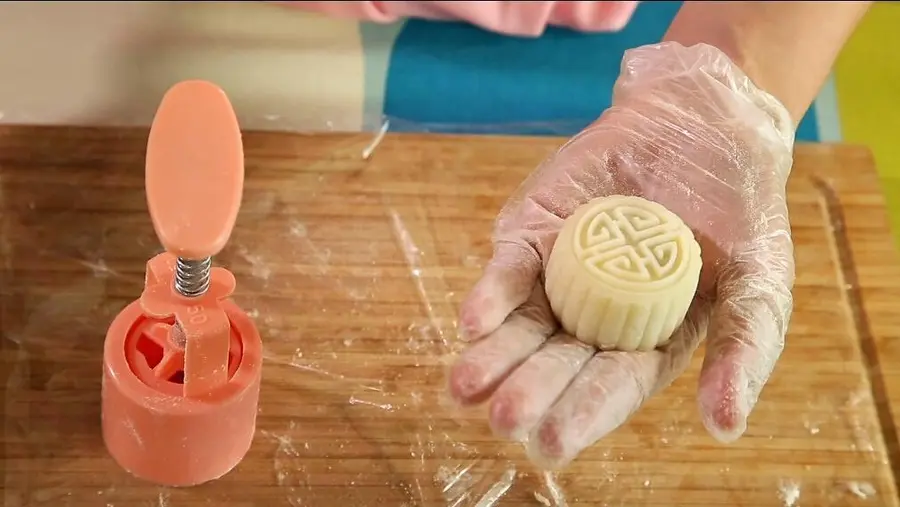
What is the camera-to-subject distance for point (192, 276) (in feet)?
1.94

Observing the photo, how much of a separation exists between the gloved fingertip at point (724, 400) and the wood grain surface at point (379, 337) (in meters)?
Answer: 0.16

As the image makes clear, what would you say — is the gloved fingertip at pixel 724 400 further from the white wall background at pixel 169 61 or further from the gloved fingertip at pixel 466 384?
the white wall background at pixel 169 61

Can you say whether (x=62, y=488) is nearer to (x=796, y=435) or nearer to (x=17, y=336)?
(x=17, y=336)

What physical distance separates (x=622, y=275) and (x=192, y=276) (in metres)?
0.25

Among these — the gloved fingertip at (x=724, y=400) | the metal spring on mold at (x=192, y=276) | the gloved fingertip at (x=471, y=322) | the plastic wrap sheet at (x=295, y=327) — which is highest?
the gloved fingertip at (x=724, y=400)

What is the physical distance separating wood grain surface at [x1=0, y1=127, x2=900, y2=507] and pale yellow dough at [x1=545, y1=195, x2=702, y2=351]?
143mm

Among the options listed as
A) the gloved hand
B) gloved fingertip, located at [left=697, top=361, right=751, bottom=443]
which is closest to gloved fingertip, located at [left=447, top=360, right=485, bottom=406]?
the gloved hand

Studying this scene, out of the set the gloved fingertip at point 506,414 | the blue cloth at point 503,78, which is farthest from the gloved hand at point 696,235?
the blue cloth at point 503,78

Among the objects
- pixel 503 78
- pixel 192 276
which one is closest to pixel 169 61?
pixel 503 78

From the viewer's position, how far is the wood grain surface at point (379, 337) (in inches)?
27.5

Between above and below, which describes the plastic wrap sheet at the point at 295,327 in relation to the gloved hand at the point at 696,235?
below

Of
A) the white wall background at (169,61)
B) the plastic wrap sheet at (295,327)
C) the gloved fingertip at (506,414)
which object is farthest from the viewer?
the white wall background at (169,61)

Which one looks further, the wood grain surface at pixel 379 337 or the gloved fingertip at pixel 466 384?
the wood grain surface at pixel 379 337

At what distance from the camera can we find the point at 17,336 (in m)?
0.75
